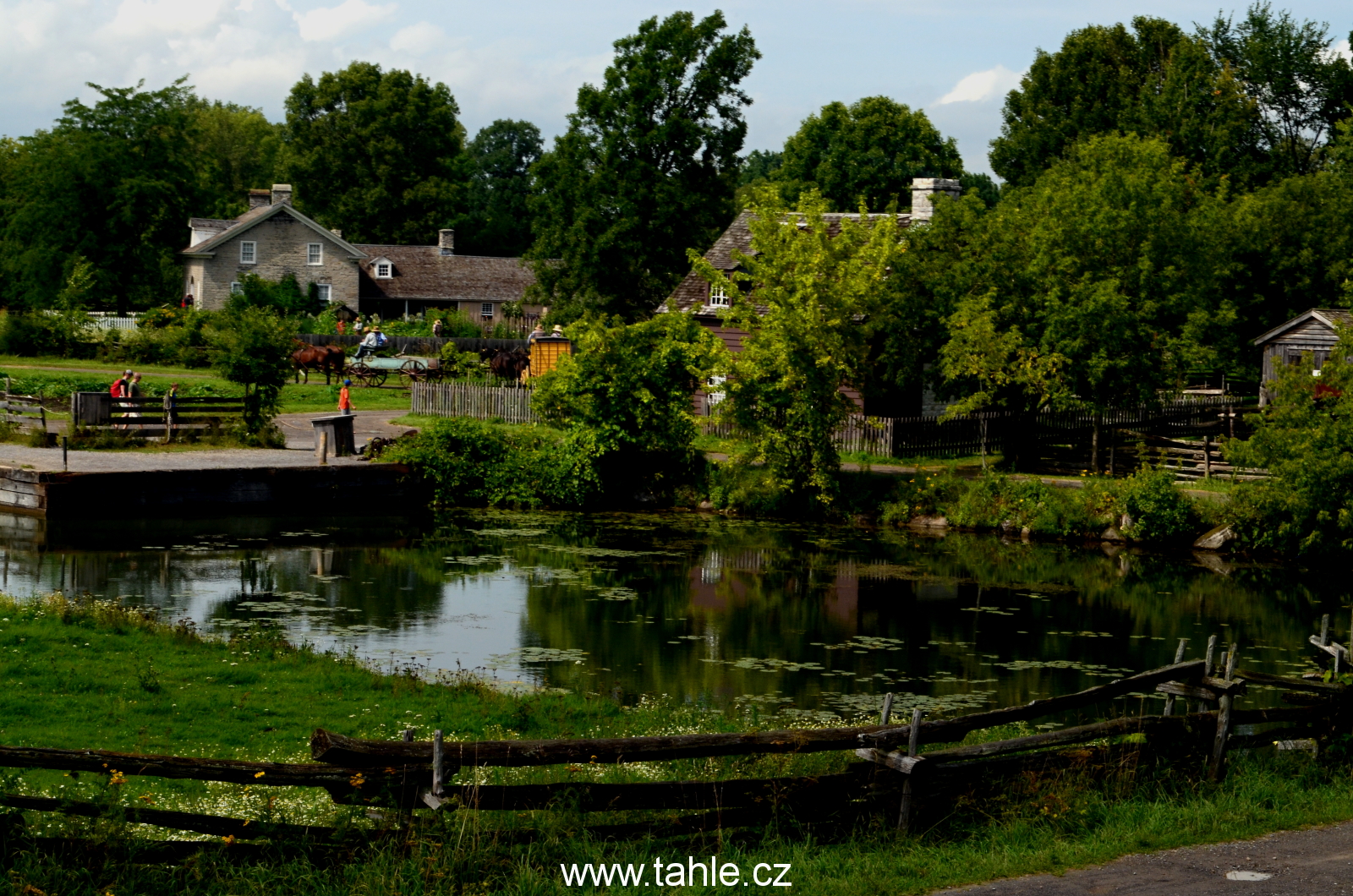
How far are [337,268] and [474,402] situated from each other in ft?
114

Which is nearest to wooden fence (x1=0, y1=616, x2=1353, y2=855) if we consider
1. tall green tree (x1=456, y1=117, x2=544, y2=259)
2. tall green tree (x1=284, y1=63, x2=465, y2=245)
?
tall green tree (x1=456, y1=117, x2=544, y2=259)

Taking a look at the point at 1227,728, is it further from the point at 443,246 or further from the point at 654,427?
the point at 443,246

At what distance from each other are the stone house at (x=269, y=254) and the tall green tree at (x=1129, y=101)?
36.0 m

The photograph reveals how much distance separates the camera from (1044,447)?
40812mm

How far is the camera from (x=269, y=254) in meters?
73.9

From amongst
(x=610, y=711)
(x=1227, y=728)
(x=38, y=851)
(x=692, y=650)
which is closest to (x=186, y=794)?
(x=38, y=851)

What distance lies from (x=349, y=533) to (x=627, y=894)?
23.6m

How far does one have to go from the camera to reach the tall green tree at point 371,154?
9394 cm

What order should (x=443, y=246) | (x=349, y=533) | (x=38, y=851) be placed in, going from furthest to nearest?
(x=443, y=246)
(x=349, y=533)
(x=38, y=851)

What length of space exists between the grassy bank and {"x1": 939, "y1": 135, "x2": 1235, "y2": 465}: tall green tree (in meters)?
21.4

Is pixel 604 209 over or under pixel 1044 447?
over

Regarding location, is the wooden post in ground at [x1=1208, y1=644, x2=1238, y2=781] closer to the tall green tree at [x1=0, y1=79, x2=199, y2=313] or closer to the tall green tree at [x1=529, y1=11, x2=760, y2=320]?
the tall green tree at [x1=529, y1=11, x2=760, y2=320]

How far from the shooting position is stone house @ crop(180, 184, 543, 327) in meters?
73.0

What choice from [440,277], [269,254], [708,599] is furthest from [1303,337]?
[269,254]
